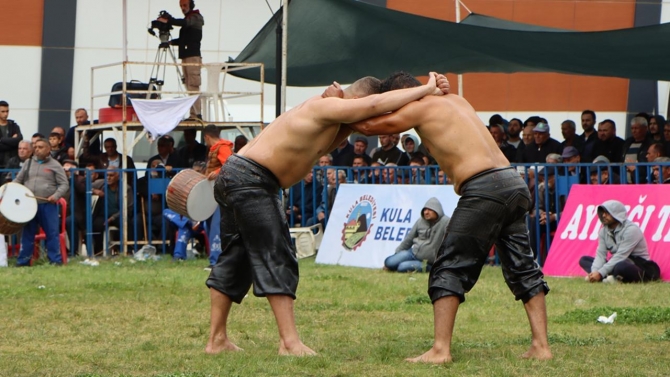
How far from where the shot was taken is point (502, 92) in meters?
22.9

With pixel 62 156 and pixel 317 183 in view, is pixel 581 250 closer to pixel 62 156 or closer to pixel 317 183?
pixel 317 183

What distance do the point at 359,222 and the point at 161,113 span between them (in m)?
3.38

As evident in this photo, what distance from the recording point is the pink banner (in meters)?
11.9

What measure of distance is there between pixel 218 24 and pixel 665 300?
14.6 m

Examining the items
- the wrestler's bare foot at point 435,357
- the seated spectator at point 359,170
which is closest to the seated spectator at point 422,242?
the seated spectator at point 359,170

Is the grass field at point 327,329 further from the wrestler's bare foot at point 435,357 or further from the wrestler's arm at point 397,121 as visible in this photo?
the wrestler's arm at point 397,121

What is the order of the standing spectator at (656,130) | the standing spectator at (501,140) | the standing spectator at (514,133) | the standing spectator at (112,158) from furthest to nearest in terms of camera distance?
the standing spectator at (112,158), the standing spectator at (514,133), the standing spectator at (501,140), the standing spectator at (656,130)

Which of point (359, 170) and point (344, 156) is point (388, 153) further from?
point (359, 170)

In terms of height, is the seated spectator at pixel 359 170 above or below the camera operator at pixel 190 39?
below

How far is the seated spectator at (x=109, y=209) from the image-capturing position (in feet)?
52.0

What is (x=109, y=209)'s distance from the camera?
52.3ft

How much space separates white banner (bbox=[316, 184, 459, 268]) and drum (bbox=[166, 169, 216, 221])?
89.7 inches

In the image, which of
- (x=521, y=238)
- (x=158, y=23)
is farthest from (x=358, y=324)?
(x=158, y=23)

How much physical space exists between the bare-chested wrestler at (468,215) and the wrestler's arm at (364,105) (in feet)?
0.18
